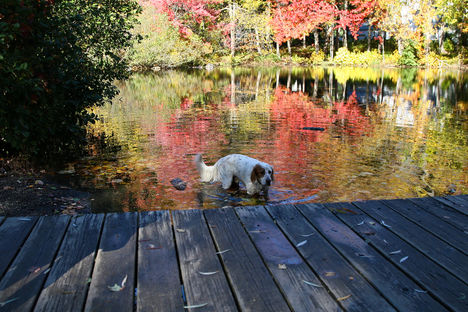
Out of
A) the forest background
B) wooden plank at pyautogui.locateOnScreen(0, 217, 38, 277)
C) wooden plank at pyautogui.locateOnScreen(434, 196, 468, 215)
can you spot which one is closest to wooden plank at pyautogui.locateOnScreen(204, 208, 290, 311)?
wooden plank at pyautogui.locateOnScreen(0, 217, 38, 277)

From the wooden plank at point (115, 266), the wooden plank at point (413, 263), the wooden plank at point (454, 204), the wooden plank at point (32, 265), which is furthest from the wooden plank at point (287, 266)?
the wooden plank at point (454, 204)

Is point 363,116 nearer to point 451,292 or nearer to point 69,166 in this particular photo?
point 69,166

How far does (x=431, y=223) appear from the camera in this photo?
2.80 metres

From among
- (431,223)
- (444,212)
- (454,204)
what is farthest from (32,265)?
(454,204)

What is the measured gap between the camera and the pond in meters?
5.62

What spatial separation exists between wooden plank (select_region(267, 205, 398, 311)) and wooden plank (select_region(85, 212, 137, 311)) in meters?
0.99

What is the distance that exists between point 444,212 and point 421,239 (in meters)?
0.64

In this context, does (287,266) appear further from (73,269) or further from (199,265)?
(73,269)

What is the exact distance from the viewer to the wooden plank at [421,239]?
7.30ft

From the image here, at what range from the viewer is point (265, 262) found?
7.25 ft

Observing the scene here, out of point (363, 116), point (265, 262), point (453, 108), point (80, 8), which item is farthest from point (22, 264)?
point (453, 108)

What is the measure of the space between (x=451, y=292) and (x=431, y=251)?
1.47 feet

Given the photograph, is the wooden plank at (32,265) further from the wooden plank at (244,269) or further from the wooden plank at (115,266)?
the wooden plank at (244,269)

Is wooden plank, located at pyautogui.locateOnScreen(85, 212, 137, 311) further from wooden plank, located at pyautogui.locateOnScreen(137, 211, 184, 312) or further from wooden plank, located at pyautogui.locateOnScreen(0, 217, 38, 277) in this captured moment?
wooden plank, located at pyautogui.locateOnScreen(0, 217, 38, 277)
